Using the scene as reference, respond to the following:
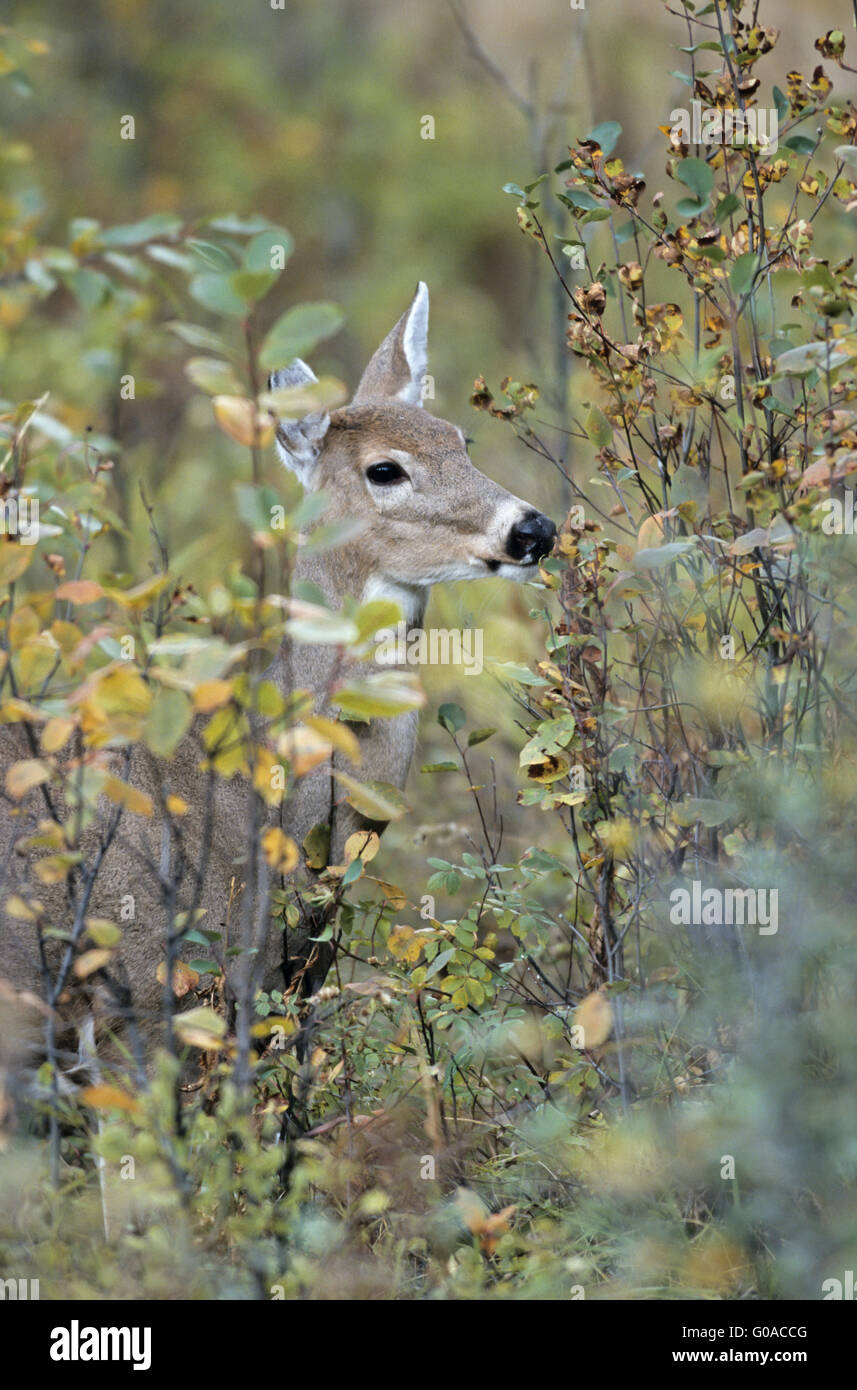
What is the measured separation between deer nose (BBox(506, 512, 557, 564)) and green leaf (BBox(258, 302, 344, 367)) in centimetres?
237

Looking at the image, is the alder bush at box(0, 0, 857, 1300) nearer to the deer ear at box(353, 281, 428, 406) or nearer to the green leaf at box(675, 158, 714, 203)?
the green leaf at box(675, 158, 714, 203)

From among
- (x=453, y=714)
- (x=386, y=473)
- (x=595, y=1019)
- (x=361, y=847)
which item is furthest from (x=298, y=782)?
(x=595, y=1019)

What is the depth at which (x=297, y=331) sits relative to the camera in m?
3.03

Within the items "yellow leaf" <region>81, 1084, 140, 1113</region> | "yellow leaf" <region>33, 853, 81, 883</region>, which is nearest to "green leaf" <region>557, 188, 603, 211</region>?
"yellow leaf" <region>33, 853, 81, 883</region>

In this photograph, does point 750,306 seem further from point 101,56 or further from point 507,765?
point 101,56

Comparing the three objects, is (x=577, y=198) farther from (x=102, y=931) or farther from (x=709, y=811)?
(x=102, y=931)

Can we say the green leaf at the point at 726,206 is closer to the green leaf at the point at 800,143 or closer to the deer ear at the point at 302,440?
the green leaf at the point at 800,143

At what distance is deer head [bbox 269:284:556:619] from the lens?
5.46m

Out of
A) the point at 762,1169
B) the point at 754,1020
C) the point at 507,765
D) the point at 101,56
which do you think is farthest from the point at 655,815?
the point at 101,56

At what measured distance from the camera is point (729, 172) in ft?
15.1

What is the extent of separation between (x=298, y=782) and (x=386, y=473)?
125 centimetres

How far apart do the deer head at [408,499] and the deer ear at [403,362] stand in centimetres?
33

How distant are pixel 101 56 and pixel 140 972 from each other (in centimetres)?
1249

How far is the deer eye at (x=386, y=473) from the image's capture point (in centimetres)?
570
